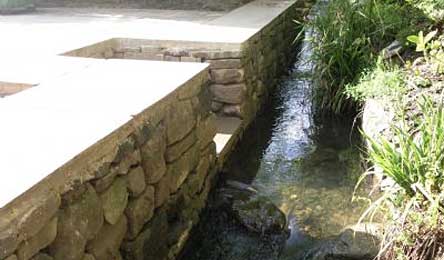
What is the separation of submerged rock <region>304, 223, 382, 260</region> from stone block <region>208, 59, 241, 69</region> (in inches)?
71.6

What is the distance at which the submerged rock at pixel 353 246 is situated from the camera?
105 inches

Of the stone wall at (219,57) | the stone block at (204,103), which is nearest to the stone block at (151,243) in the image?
the stone block at (204,103)

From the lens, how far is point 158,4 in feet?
21.5

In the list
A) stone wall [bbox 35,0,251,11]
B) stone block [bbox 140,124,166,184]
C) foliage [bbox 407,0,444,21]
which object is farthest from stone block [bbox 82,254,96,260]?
stone wall [bbox 35,0,251,11]

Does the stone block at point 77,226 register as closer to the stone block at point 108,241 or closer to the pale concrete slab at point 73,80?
the stone block at point 108,241

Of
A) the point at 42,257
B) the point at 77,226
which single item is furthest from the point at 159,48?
the point at 42,257

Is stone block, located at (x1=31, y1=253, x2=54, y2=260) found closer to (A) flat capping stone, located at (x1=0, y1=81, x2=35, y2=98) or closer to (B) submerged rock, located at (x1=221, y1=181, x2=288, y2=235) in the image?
(A) flat capping stone, located at (x1=0, y1=81, x2=35, y2=98)

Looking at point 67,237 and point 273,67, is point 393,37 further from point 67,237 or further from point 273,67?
point 67,237

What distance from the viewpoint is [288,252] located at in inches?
114

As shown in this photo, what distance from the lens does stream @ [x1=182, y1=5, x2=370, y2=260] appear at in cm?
297

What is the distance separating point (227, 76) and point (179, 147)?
161 cm

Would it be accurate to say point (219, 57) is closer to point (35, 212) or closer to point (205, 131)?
point (205, 131)

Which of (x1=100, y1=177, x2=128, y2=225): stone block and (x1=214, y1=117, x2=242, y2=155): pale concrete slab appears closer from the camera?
→ (x1=100, y1=177, x2=128, y2=225): stone block

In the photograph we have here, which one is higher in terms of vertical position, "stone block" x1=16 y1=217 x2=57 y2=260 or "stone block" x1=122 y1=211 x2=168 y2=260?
"stone block" x1=16 y1=217 x2=57 y2=260
